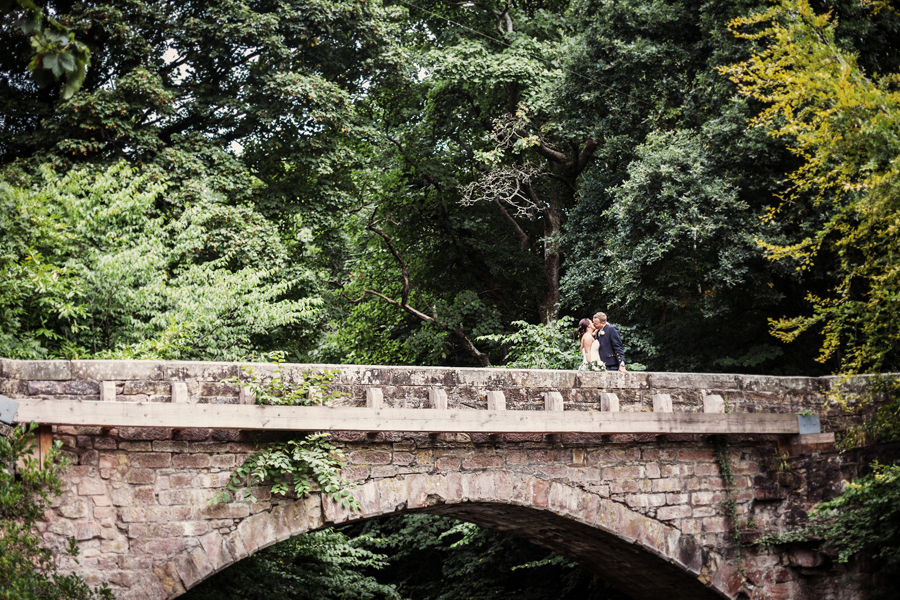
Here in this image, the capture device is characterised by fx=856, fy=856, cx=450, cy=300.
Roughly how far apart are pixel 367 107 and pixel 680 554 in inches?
394

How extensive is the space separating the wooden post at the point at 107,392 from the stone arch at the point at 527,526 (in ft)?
3.95

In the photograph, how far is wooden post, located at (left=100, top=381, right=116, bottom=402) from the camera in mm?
5812

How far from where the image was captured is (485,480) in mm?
7203

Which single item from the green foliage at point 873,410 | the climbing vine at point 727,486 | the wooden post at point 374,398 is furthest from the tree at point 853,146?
the wooden post at point 374,398

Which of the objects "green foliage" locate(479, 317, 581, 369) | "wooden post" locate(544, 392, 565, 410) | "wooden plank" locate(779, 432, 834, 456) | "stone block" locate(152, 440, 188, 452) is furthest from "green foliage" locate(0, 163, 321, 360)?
"wooden plank" locate(779, 432, 834, 456)

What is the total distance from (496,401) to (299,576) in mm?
4920

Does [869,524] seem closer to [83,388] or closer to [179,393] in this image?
[179,393]

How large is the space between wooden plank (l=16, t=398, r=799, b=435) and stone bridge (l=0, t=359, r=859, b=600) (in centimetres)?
9

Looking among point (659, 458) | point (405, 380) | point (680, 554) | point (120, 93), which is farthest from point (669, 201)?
point (120, 93)

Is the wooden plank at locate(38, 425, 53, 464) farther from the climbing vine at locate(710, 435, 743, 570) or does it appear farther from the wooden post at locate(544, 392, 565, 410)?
the climbing vine at locate(710, 435, 743, 570)

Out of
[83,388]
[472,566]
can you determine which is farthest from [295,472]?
[472,566]

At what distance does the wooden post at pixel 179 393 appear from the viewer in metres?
5.97

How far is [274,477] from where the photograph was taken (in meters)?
6.38

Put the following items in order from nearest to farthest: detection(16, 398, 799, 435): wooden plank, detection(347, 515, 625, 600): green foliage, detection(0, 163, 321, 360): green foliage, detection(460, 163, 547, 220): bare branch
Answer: detection(16, 398, 799, 435): wooden plank → detection(0, 163, 321, 360): green foliage → detection(347, 515, 625, 600): green foliage → detection(460, 163, 547, 220): bare branch
